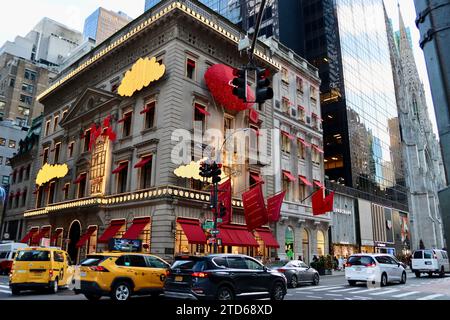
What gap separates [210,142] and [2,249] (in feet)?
64.2

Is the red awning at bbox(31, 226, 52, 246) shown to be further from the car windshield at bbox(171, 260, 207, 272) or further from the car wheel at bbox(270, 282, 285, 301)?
the car wheel at bbox(270, 282, 285, 301)

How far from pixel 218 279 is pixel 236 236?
16805mm

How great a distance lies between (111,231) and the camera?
28.1 metres

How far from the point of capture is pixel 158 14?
96.4 feet

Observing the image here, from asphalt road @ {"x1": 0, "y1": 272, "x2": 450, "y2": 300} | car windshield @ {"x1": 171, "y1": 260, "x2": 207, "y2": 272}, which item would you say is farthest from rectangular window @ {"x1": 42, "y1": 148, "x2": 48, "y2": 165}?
car windshield @ {"x1": 171, "y1": 260, "x2": 207, "y2": 272}

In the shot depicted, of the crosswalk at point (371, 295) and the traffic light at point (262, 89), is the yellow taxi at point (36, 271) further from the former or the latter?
the traffic light at point (262, 89)

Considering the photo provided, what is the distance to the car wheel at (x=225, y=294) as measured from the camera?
37.9ft

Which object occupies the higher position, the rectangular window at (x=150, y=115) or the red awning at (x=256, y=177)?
the rectangular window at (x=150, y=115)

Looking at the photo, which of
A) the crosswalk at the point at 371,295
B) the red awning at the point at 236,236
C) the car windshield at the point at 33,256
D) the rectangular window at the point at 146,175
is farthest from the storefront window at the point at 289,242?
the car windshield at the point at 33,256

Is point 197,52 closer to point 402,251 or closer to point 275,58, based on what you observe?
point 275,58

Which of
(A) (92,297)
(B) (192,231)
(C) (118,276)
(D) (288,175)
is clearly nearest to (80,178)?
(B) (192,231)

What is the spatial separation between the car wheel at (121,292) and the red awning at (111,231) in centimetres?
→ 1523

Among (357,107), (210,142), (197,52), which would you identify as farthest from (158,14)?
(357,107)

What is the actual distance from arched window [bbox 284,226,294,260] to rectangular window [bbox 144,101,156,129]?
16.5 meters
